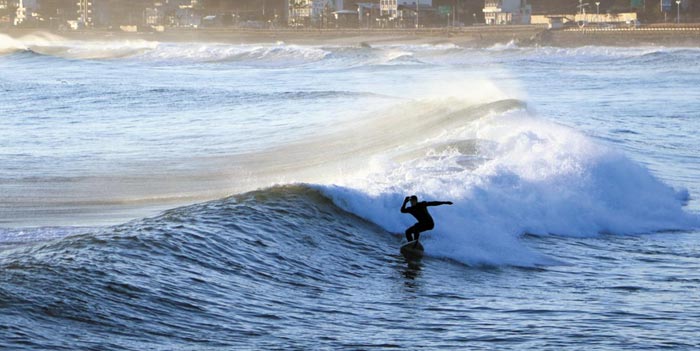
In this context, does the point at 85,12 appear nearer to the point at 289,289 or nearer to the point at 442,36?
the point at 442,36

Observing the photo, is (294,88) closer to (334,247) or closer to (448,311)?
(334,247)

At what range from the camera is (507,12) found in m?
117

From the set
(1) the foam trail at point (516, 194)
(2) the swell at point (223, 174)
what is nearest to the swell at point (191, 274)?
(1) the foam trail at point (516, 194)

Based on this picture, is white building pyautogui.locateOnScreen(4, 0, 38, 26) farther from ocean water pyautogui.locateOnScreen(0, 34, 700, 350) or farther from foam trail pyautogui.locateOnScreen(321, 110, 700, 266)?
foam trail pyautogui.locateOnScreen(321, 110, 700, 266)

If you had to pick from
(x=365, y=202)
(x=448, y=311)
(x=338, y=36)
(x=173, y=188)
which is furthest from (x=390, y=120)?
(x=338, y=36)

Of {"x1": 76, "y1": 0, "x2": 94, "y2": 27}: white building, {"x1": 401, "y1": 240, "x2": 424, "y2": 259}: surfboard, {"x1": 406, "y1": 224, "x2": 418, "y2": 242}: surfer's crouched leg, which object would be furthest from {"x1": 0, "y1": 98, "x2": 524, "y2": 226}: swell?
{"x1": 76, "y1": 0, "x2": 94, "y2": 27}: white building

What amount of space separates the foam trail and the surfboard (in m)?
0.13

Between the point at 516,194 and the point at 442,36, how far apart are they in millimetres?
89199

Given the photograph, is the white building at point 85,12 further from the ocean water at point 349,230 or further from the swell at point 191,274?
the swell at point 191,274

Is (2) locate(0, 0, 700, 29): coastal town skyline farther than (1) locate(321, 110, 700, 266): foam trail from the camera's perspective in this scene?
Yes

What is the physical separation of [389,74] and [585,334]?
4580 cm

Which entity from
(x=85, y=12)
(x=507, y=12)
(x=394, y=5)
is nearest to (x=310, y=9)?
(x=394, y=5)

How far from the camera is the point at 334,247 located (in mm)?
11812

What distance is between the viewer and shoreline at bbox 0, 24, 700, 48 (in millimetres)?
86188
